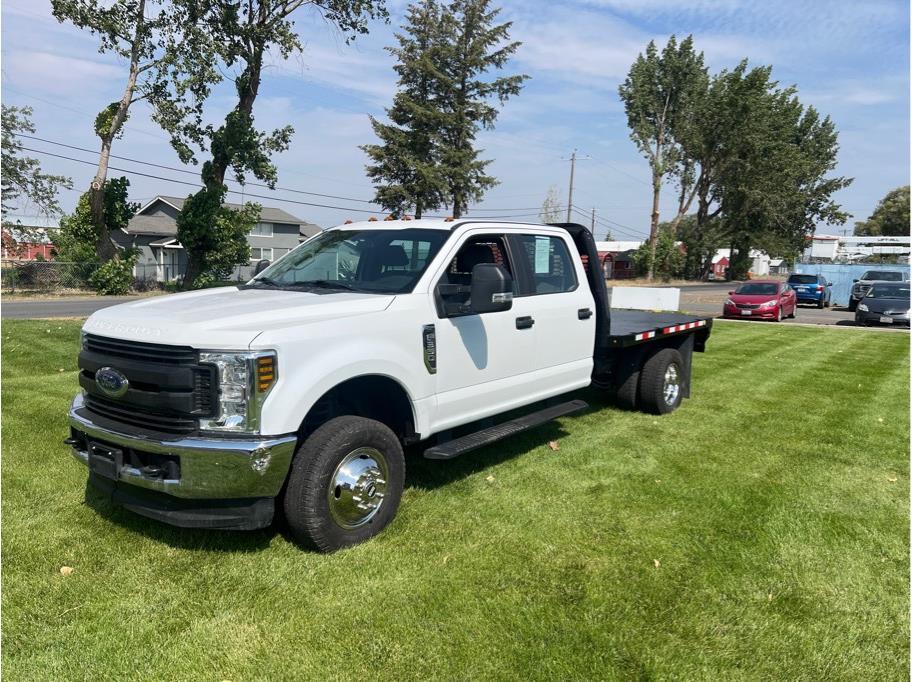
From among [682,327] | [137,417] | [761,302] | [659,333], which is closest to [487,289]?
[137,417]

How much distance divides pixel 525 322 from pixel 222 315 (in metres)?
2.35

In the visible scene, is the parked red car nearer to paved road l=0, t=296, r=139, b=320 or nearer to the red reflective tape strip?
the red reflective tape strip

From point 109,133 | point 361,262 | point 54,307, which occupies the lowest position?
point 54,307

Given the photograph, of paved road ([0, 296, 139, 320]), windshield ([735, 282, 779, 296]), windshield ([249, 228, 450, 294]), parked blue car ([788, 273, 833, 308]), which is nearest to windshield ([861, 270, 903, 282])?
parked blue car ([788, 273, 833, 308])

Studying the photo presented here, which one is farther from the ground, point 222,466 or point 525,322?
point 525,322

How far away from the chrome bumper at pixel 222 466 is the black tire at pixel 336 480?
16 centimetres

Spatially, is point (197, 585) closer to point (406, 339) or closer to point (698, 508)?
point (406, 339)

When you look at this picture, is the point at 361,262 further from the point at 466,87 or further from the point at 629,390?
the point at 466,87

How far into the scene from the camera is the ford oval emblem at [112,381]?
12.2 ft

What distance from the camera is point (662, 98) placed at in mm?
51406

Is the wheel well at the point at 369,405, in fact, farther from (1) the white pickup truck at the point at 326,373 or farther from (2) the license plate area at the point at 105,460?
(2) the license plate area at the point at 105,460

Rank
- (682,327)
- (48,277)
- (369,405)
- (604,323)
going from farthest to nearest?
(48,277), (682,327), (604,323), (369,405)

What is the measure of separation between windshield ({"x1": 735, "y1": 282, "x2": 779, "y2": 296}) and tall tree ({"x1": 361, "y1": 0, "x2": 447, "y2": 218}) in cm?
2531

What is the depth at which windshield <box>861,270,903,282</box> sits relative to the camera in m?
28.7
